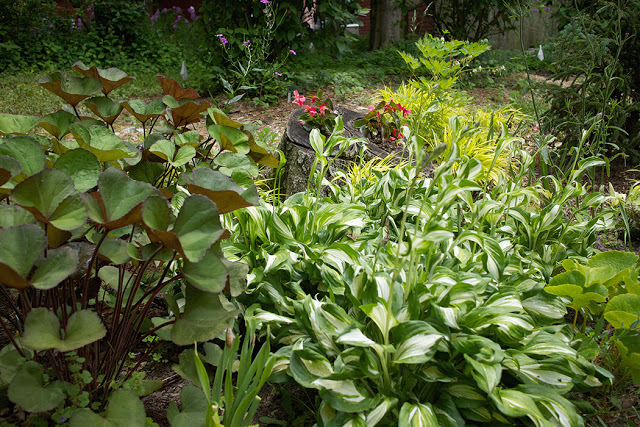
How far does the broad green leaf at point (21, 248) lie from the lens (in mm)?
935

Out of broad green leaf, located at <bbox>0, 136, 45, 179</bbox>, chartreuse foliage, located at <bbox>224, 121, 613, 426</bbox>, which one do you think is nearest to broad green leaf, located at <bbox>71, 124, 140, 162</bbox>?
broad green leaf, located at <bbox>0, 136, 45, 179</bbox>

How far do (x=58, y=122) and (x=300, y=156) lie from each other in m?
1.82

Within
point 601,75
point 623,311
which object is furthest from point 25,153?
point 601,75

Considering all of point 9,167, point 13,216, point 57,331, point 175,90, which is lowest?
point 57,331

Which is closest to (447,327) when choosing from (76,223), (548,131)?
(76,223)

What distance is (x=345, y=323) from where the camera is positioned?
1.44 metres

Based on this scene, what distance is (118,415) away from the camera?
43.8 inches

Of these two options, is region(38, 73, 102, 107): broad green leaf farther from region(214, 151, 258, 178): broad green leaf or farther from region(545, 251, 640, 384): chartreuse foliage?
region(545, 251, 640, 384): chartreuse foliage

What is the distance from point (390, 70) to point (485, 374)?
275 inches

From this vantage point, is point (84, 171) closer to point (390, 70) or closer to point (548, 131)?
point (548, 131)

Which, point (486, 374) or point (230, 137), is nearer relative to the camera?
point (486, 374)

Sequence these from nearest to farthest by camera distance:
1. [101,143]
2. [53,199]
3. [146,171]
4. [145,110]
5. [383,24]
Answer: [53,199] → [101,143] → [146,171] → [145,110] → [383,24]

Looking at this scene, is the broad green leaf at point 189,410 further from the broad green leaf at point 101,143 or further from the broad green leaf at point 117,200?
the broad green leaf at point 101,143

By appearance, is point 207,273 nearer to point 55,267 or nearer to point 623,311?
point 55,267
